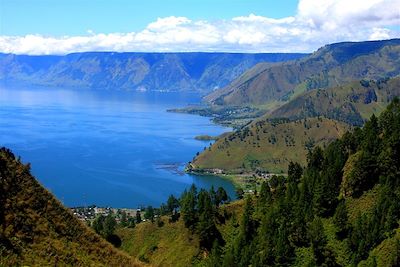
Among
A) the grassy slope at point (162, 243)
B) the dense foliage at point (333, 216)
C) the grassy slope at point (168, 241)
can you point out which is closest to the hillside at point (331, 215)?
the dense foliage at point (333, 216)

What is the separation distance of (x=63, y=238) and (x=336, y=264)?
159ft

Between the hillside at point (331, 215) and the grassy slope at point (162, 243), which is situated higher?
the hillside at point (331, 215)

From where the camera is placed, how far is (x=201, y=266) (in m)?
85.2

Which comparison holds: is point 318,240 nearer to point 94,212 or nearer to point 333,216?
point 333,216

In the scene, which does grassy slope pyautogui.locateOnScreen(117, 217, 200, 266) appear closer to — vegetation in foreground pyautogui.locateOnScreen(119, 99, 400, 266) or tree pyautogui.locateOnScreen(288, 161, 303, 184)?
vegetation in foreground pyautogui.locateOnScreen(119, 99, 400, 266)

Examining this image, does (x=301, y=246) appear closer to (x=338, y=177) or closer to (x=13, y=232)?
(x=338, y=177)

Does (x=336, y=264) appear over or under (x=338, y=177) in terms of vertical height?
under

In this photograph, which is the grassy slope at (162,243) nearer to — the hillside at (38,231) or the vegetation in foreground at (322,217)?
the vegetation in foreground at (322,217)

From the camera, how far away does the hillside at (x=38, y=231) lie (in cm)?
3456

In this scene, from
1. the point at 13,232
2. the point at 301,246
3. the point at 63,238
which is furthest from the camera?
the point at 301,246

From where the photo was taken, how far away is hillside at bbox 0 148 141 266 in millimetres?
34562

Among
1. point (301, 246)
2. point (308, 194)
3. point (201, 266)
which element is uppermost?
point (308, 194)

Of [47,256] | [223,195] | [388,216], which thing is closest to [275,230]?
[388,216]

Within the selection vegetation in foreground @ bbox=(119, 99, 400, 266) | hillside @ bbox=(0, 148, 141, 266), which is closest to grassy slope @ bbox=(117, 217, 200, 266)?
vegetation in foreground @ bbox=(119, 99, 400, 266)
